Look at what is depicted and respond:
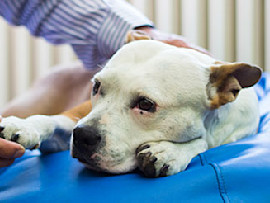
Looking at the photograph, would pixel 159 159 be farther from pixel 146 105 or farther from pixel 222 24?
pixel 222 24

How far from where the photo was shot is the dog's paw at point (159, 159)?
819mm

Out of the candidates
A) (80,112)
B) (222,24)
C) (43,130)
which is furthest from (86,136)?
(222,24)

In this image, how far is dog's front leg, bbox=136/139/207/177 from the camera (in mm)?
819

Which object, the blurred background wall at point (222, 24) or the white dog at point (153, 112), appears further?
the blurred background wall at point (222, 24)

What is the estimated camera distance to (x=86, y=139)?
0.83 m

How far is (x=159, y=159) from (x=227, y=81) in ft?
0.92

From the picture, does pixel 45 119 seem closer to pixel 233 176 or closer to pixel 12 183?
pixel 12 183

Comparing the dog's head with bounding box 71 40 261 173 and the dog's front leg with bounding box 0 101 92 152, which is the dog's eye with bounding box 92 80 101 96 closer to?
the dog's head with bounding box 71 40 261 173

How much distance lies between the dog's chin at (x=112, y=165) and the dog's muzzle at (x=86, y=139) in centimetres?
2

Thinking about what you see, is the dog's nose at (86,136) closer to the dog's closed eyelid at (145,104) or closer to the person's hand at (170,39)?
the dog's closed eyelid at (145,104)

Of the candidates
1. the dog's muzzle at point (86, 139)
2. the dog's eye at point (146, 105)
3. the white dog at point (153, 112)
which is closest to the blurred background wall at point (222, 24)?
the white dog at point (153, 112)

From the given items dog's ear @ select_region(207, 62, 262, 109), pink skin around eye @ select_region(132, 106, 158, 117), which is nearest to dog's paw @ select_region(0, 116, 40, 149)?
pink skin around eye @ select_region(132, 106, 158, 117)

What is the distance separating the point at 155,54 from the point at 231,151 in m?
0.30

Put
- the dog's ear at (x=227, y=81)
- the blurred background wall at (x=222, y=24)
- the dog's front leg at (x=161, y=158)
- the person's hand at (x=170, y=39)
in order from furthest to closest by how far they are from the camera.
Answer: the blurred background wall at (x=222, y=24) < the person's hand at (x=170, y=39) < the dog's ear at (x=227, y=81) < the dog's front leg at (x=161, y=158)
